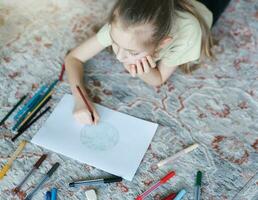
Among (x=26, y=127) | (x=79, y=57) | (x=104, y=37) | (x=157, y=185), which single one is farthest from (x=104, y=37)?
(x=157, y=185)

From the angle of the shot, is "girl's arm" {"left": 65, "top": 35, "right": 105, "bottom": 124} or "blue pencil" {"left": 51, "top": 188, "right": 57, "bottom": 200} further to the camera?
"girl's arm" {"left": 65, "top": 35, "right": 105, "bottom": 124}

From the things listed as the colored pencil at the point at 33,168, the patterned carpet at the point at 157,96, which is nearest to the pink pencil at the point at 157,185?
the patterned carpet at the point at 157,96

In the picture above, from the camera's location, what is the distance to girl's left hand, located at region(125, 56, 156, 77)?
949mm

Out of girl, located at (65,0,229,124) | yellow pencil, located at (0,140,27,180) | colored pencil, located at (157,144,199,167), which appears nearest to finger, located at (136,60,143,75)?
girl, located at (65,0,229,124)

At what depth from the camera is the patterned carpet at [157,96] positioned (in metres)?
0.89

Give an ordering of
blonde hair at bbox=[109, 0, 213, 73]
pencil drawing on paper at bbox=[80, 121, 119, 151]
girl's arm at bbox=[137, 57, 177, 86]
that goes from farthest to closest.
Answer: girl's arm at bbox=[137, 57, 177, 86]
pencil drawing on paper at bbox=[80, 121, 119, 151]
blonde hair at bbox=[109, 0, 213, 73]

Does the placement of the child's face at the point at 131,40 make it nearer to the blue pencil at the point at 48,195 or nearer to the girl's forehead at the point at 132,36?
the girl's forehead at the point at 132,36

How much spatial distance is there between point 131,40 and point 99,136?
0.87 ft

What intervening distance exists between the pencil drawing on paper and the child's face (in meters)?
0.19

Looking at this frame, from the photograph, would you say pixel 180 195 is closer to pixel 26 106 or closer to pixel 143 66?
pixel 143 66

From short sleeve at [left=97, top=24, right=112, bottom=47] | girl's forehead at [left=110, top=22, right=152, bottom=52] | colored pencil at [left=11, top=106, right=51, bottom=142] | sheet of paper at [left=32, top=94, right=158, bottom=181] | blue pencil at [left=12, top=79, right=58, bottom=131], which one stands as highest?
girl's forehead at [left=110, top=22, right=152, bottom=52]

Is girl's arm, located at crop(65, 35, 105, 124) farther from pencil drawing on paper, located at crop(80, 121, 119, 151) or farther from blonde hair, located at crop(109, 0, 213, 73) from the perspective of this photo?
blonde hair, located at crop(109, 0, 213, 73)

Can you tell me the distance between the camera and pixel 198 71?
111 centimetres

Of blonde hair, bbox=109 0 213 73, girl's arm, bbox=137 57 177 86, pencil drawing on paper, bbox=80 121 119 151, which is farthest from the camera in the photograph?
girl's arm, bbox=137 57 177 86
